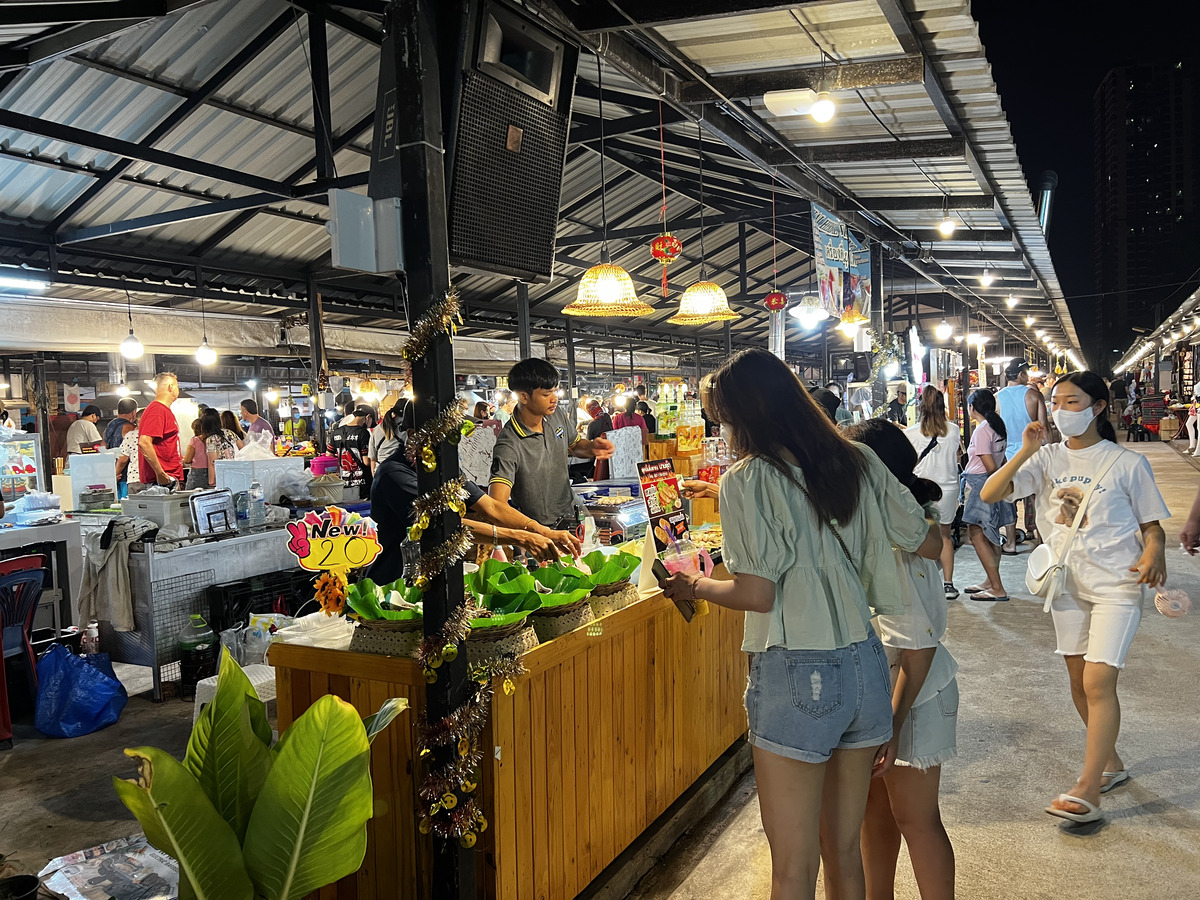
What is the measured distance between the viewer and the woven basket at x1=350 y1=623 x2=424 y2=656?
2547 mm

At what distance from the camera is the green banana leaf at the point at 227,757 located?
6.49 ft

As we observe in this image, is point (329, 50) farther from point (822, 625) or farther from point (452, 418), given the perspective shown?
point (822, 625)

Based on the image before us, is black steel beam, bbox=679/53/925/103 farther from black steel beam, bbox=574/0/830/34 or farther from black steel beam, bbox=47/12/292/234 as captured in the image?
black steel beam, bbox=47/12/292/234

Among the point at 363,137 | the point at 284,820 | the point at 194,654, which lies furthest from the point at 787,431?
the point at 363,137

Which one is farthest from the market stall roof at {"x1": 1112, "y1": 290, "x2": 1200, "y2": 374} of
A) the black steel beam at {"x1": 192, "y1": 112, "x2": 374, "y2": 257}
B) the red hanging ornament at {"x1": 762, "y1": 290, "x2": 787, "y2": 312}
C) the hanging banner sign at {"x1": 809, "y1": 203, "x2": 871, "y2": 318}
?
the black steel beam at {"x1": 192, "y1": 112, "x2": 374, "y2": 257}

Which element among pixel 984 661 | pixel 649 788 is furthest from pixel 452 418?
pixel 984 661

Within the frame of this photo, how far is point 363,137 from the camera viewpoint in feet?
30.4

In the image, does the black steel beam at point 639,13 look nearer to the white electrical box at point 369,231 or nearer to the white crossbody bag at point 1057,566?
the white electrical box at point 369,231

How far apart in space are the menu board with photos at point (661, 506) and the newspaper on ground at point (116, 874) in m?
1.85

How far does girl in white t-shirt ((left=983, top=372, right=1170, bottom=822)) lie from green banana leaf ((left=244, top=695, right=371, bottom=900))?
297cm

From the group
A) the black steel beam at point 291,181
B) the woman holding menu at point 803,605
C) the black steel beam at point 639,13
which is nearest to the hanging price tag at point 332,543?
the woman holding menu at point 803,605

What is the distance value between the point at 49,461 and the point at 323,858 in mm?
16082

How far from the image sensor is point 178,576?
18.5 ft

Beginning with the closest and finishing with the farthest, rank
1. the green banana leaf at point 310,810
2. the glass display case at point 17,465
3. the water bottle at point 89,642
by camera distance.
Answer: the green banana leaf at point 310,810 → the water bottle at point 89,642 → the glass display case at point 17,465
